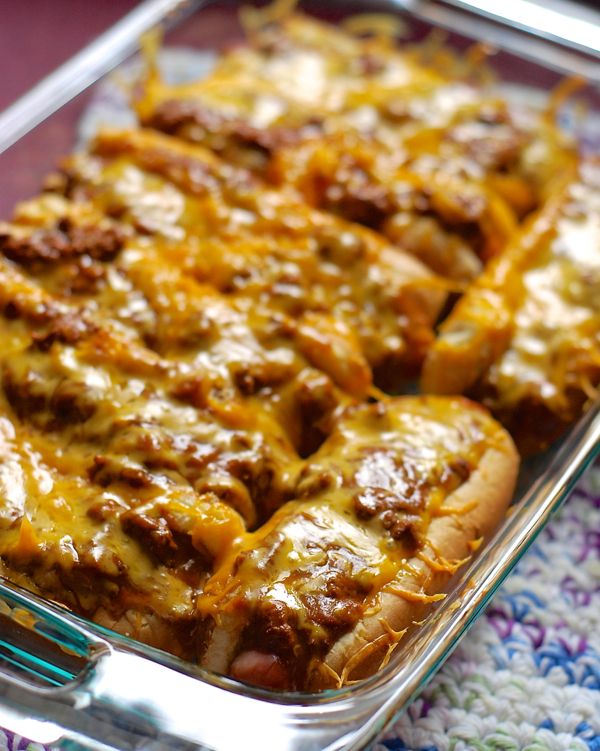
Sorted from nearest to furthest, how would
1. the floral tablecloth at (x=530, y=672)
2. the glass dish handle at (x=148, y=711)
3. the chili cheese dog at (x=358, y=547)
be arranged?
the glass dish handle at (x=148, y=711) → the chili cheese dog at (x=358, y=547) → the floral tablecloth at (x=530, y=672)

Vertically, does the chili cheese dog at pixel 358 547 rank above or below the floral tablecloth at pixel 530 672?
above

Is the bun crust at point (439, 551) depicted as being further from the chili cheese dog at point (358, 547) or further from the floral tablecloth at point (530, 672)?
the floral tablecloth at point (530, 672)

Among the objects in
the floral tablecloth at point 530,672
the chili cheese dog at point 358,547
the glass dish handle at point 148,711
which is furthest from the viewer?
the floral tablecloth at point 530,672

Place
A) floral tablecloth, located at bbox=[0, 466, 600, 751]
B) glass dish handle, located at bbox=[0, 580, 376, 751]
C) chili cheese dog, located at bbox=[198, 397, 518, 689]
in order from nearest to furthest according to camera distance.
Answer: glass dish handle, located at bbox=[0, 580, 376, 751], chili cheese dog, located at bbox=[198, 397, 518, 689], floral tablecloth, located at bbox=[0, 466, 600, 751]

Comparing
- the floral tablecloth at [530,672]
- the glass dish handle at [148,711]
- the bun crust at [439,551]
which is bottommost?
the floral tablecloth at [530,672]

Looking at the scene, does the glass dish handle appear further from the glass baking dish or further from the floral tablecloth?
the floral tablecloth

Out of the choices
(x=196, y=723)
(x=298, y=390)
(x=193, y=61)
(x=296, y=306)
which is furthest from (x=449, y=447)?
(x=193, y=61)

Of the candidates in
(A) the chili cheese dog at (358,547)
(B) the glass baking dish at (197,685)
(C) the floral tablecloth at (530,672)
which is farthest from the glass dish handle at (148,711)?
(C) the floral tablecloth at (530,672)

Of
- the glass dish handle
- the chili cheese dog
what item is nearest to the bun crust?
the chili cheese dog

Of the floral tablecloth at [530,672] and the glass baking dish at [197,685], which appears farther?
the floral tablecloth at [530,672]

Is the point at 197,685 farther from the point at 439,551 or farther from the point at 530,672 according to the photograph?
the point at 530,672
